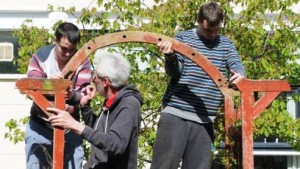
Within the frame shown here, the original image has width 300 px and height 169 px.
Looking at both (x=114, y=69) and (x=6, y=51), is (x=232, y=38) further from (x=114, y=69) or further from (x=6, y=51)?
(x=6, y=51)

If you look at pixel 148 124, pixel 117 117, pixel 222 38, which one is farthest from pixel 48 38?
pixel 117 117

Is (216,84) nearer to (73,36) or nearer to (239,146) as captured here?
(239,146)

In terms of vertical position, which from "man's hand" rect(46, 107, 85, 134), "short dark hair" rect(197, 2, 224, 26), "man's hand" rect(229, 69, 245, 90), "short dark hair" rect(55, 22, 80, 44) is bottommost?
"man's hand" rect(46, 107, 85, 134)

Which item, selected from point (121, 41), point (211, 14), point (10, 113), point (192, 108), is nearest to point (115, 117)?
point (121, 41)

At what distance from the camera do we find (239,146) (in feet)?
20.3

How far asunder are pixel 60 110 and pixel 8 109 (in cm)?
536

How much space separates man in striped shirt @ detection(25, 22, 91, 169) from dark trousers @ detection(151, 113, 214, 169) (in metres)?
0.61

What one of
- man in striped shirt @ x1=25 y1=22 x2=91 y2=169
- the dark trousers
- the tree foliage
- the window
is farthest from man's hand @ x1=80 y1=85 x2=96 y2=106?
the window

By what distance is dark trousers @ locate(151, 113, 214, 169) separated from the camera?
6.00 meters

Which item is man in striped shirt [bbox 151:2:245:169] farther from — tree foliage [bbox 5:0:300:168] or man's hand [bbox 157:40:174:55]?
tree foliage [bbox 5:0:300:168]

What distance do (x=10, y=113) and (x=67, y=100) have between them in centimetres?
497

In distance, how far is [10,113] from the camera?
10656mm

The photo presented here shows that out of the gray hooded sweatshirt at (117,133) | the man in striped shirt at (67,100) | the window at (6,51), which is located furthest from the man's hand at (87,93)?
the window at (6,51)

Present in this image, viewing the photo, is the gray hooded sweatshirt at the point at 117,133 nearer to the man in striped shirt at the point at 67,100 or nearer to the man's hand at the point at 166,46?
Answer: the man's hand at the point at 166,46
